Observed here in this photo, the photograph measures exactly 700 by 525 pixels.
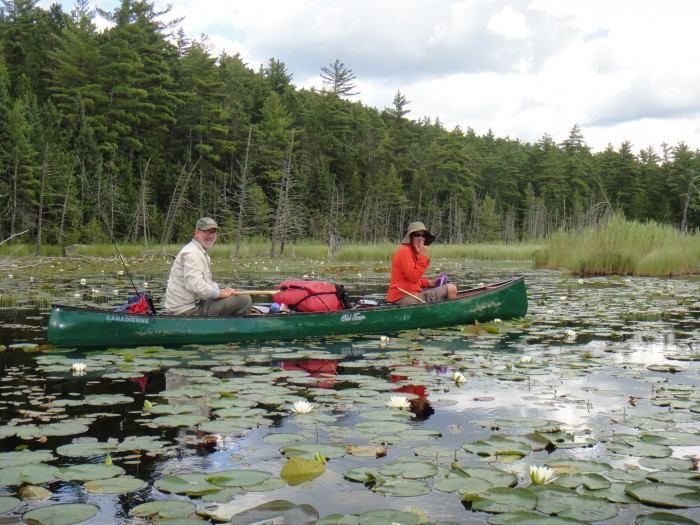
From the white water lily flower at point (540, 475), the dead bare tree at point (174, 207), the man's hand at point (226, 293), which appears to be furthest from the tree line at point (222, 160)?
the white water lily flower at point (540, 475)

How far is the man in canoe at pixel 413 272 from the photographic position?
343 inches

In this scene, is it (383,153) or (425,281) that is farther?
(383,153)

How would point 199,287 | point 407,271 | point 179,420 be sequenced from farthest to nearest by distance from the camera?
1. point 407,271
2. point 199,287
3. point 179,420

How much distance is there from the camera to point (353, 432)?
158 inches

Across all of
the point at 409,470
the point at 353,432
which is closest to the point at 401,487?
the point at 409,470

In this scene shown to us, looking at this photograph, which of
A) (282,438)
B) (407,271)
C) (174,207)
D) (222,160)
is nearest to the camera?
(282,438)

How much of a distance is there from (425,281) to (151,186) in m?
37.4

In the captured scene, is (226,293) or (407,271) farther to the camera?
(407,271)

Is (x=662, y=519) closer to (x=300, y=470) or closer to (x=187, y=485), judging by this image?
(x=300, y=470)

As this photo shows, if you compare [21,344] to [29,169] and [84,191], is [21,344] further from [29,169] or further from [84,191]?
[84,191]

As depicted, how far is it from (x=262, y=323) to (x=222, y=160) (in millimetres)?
47907

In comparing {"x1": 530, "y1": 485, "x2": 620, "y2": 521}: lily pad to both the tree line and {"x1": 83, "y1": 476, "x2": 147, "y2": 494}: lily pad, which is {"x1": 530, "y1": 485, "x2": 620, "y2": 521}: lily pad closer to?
{"x1": 83, "y1": 476, "x2": 147, "y2": 494}: lily pad

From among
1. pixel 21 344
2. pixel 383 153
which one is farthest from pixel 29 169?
pixel 383 153

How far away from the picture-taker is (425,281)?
9.79 meters
